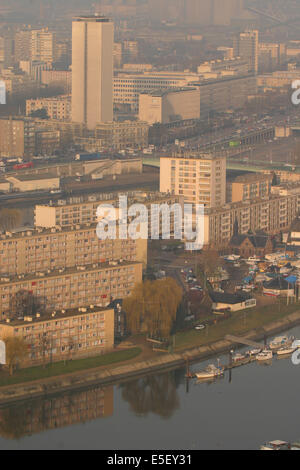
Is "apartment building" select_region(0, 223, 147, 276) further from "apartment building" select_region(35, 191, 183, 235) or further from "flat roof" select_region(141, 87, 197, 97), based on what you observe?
"flat roof" select_region(141, 87, 197, 97)

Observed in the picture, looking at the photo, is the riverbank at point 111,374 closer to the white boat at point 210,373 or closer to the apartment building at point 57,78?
the white boat at point 210,373

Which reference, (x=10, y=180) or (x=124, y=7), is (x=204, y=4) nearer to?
(x=124, y=7)

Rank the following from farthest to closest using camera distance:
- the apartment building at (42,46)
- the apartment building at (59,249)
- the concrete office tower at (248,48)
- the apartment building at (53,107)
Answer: the apartment building at (42,46)
the concrete office tower at (248,48)
the apartment building at (53,107)
the apartment building at (59,249)

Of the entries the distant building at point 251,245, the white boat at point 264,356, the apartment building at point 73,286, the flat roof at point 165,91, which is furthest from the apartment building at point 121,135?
the white boat at point 264,356

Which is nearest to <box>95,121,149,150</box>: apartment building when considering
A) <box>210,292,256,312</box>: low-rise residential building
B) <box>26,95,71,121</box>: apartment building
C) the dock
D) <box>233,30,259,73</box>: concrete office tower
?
<box>26,95,71,121</box>: apartment building

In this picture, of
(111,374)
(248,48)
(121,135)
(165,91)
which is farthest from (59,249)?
(248,48)

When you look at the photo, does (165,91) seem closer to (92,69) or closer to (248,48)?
(92,69)
